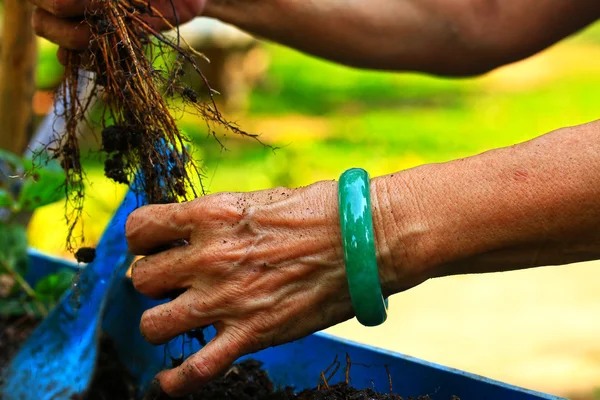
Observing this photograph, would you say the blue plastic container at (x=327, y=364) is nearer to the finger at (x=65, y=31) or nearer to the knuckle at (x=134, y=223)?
the knuckle at (x=134, y=223)

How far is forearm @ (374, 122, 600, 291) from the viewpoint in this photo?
3.24ft

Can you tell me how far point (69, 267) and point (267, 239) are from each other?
951 mm

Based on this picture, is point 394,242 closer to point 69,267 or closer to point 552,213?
point 552,213

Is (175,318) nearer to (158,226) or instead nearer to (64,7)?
(158,226)

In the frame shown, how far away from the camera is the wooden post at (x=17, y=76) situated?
1.92 meters

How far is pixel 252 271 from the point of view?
1114mm

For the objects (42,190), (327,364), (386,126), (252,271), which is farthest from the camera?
(386,126)

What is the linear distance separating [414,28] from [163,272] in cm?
101

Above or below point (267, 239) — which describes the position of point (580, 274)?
above

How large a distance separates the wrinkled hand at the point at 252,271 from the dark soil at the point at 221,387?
14cm

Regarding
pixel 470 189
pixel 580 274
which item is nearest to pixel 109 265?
pixel 470 189

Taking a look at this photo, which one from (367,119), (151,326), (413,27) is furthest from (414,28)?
(367,119)

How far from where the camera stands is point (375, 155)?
505cm

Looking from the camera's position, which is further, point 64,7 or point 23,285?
point 23,285
